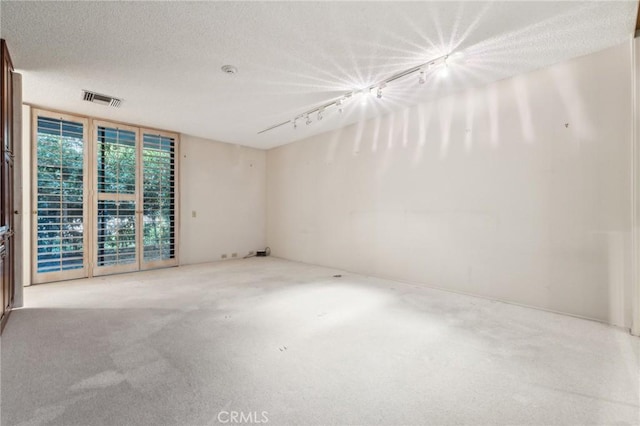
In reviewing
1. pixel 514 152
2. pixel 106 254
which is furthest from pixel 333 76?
pixel 106 254

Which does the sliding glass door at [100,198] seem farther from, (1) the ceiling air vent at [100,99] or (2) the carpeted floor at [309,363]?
(2) the carpeted floor at [309,363]

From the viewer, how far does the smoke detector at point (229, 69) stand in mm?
3006

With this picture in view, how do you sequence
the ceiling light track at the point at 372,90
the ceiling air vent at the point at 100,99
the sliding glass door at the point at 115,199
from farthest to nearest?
1. the sliding glass door at the point at 115,199
2. the ceiling air vent at the point at 100,99
3. the ceiling light track at the point at 372,90

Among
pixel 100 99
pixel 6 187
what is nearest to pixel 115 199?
pixel 100 99

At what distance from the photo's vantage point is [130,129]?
4957 mm

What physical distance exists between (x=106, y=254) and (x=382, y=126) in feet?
16.6

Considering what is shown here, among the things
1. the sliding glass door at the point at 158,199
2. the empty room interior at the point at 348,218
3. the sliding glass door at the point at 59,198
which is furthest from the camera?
the sliding glass door at the point at 158,199

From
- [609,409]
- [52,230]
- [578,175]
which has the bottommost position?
[609,409]

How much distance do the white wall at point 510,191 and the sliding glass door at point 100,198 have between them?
346cm

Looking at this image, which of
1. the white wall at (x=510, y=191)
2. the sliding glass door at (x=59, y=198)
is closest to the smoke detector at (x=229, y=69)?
the white wall at (x=510, y=191)

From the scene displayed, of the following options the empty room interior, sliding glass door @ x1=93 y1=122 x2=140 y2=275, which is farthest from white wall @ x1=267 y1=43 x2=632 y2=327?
sliding glass door @ x1=93 y1=122 x2=140 y2=275

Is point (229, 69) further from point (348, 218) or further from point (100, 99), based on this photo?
point (348, 218)

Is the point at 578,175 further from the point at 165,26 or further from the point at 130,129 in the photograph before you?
the point at 130,129

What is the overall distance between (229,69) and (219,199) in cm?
359
